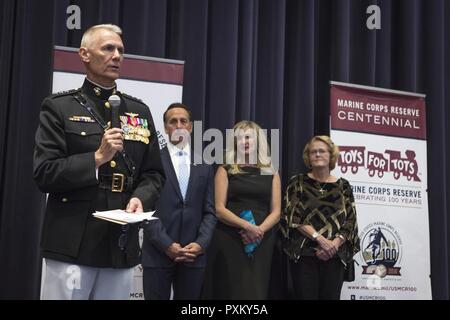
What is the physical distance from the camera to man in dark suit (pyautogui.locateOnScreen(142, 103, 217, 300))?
353 centimetres

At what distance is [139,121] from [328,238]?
7.12 ft

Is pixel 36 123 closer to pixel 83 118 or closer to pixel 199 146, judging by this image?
pixel 199 146

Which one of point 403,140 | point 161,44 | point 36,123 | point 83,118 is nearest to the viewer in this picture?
point 83,118

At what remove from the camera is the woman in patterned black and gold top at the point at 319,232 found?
407 cm

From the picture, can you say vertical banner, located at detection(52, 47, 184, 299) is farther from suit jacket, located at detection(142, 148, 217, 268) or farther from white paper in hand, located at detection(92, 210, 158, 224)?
white paper in hand, located at detection(92, 210, 158, 224)

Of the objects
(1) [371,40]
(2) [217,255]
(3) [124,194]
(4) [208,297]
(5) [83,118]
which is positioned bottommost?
Answer: (4) [208,297]

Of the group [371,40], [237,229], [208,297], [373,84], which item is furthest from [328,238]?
[371,40]

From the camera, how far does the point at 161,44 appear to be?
15.3 ft

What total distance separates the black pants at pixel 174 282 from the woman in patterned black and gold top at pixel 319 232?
83 cm

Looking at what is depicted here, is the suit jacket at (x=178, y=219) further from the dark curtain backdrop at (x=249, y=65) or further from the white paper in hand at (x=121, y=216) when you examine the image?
the white paper in hand at (x=121, y=216)

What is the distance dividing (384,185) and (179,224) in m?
1.99

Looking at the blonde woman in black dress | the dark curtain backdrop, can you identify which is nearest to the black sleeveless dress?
the blonde woman in black dress

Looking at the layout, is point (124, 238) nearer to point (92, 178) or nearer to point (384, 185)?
point (92, 178)

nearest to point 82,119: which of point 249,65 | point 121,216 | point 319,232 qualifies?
point 121,216
